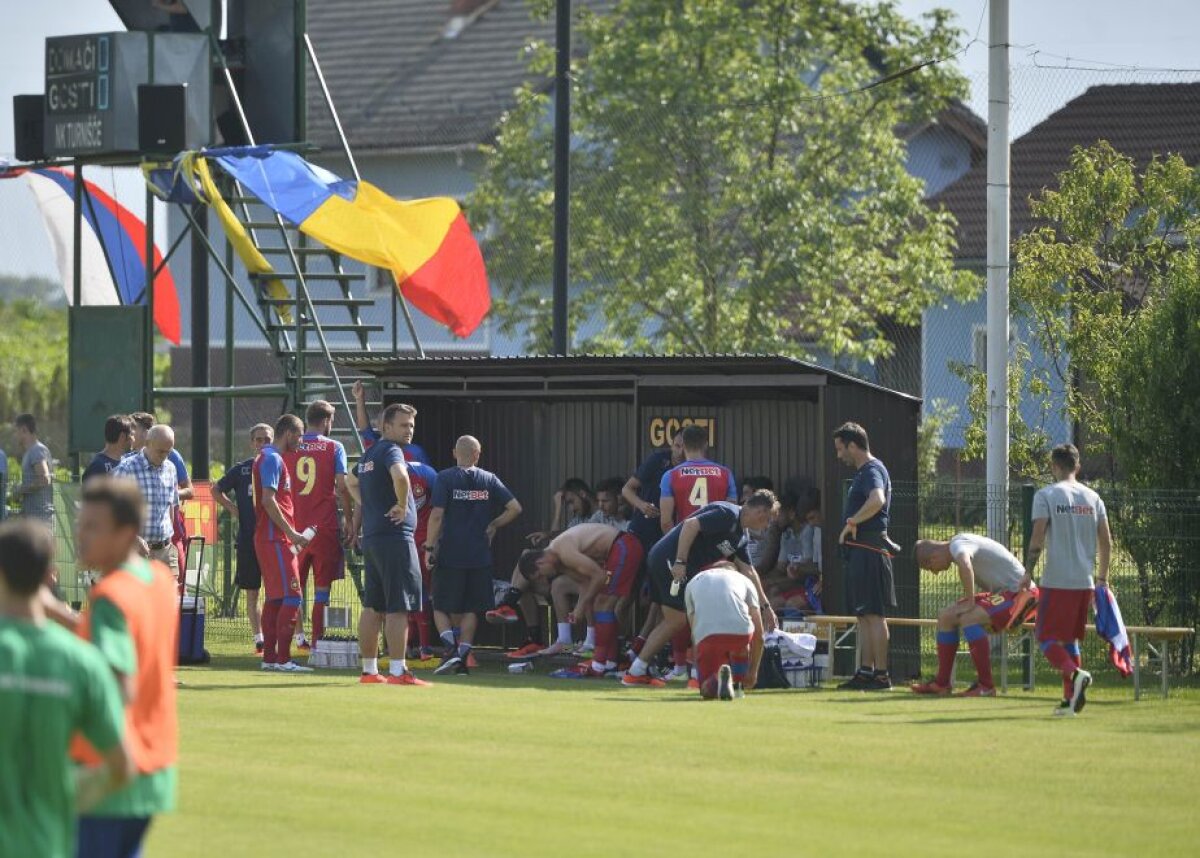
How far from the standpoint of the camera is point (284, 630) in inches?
657

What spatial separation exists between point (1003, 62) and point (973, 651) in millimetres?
6182

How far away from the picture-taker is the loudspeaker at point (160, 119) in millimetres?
21406

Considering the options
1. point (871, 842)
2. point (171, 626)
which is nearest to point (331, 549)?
point (871, 842)

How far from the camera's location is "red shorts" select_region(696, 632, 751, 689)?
14.8 m

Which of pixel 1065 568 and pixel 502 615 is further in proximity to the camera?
pixel 502 615

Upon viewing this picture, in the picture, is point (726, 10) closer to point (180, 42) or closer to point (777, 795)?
point (180, 42)

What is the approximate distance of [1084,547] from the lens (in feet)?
47.1

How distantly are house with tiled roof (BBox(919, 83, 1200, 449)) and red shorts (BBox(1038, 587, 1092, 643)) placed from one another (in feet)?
23.3

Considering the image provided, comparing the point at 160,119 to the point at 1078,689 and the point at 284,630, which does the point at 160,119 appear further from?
the point at 1078,689

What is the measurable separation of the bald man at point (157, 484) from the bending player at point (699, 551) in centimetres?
367

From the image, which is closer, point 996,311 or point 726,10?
point 996,311

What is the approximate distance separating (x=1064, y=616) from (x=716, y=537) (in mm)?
2631

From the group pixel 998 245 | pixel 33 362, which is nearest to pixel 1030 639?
pixel 998 245

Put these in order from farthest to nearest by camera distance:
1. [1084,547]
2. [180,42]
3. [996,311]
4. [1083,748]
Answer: [180,42] < [996,311] < [1084,547] < [1083,748]
